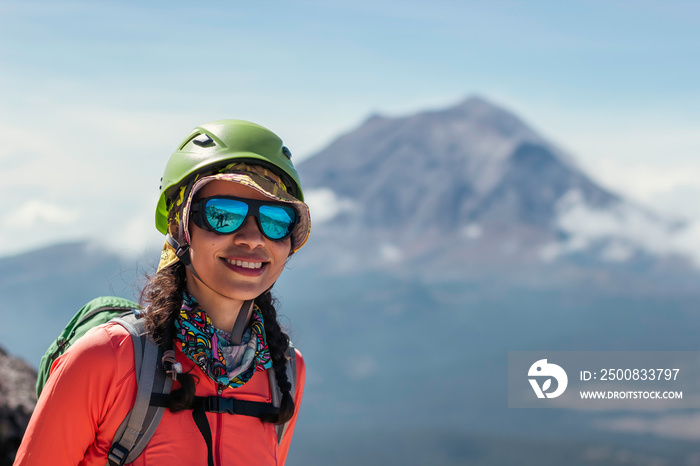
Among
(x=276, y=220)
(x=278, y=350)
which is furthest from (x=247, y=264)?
(x=278, y=350)

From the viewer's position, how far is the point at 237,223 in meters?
2.84

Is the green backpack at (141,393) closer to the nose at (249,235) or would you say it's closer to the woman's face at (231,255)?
the woman's face at (231,255)

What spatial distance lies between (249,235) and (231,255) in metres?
0.12

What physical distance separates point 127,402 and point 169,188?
3.25ft

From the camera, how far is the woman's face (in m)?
2.84

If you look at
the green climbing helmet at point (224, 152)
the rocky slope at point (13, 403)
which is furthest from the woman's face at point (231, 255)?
the rocky slope at point (13, 403)

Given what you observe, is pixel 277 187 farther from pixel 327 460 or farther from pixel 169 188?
pixel 327 460

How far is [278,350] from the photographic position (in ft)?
10.2

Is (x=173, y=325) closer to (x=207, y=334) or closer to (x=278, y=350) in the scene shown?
(x=207, y=334)

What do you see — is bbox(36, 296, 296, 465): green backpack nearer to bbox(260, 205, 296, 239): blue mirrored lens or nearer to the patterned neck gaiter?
the patterned neck gaiter

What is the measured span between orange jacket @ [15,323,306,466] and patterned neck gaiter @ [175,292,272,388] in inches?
2.9

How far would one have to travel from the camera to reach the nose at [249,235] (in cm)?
285

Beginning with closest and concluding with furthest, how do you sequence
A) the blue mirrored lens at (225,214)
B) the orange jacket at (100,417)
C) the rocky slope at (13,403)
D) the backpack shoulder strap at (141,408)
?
the orange jacket at (100,417) → the backpack shoulder strap at (141,408) → the blue mirrored lens at (225,214) → the rocky slope at (13,403)

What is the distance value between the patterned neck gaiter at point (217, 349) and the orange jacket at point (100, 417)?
2.9 inches
